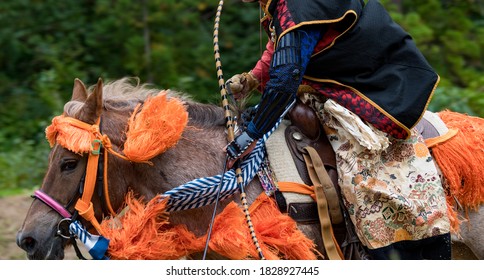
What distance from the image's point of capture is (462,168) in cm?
379

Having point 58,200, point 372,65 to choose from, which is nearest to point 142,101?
point 58,200

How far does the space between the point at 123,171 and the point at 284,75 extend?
35.7 inches

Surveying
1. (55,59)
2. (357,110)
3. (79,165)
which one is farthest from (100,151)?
(55,59)

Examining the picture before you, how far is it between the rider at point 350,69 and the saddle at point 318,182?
0.51 ft

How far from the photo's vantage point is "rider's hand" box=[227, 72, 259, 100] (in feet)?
13.2

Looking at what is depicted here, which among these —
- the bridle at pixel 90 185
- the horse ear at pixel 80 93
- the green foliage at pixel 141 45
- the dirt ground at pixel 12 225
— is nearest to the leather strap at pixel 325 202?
the bridle at pixel 90 185

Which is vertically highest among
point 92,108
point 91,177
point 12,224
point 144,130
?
point 92,108

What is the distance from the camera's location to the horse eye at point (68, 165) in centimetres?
346

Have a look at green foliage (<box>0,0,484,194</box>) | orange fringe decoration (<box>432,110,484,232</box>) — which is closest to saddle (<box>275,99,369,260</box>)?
orange fringe decoration (<box>432,110,484,232</box>)

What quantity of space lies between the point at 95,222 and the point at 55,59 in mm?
6616

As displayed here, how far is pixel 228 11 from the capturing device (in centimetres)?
1035

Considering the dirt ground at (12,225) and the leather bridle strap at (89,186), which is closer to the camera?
the leather bridle strap at (89,186)

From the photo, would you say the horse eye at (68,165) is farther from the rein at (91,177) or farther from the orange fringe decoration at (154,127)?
the orange fringe decoration at (154,127)

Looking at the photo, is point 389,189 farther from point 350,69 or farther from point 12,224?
point 12,224
